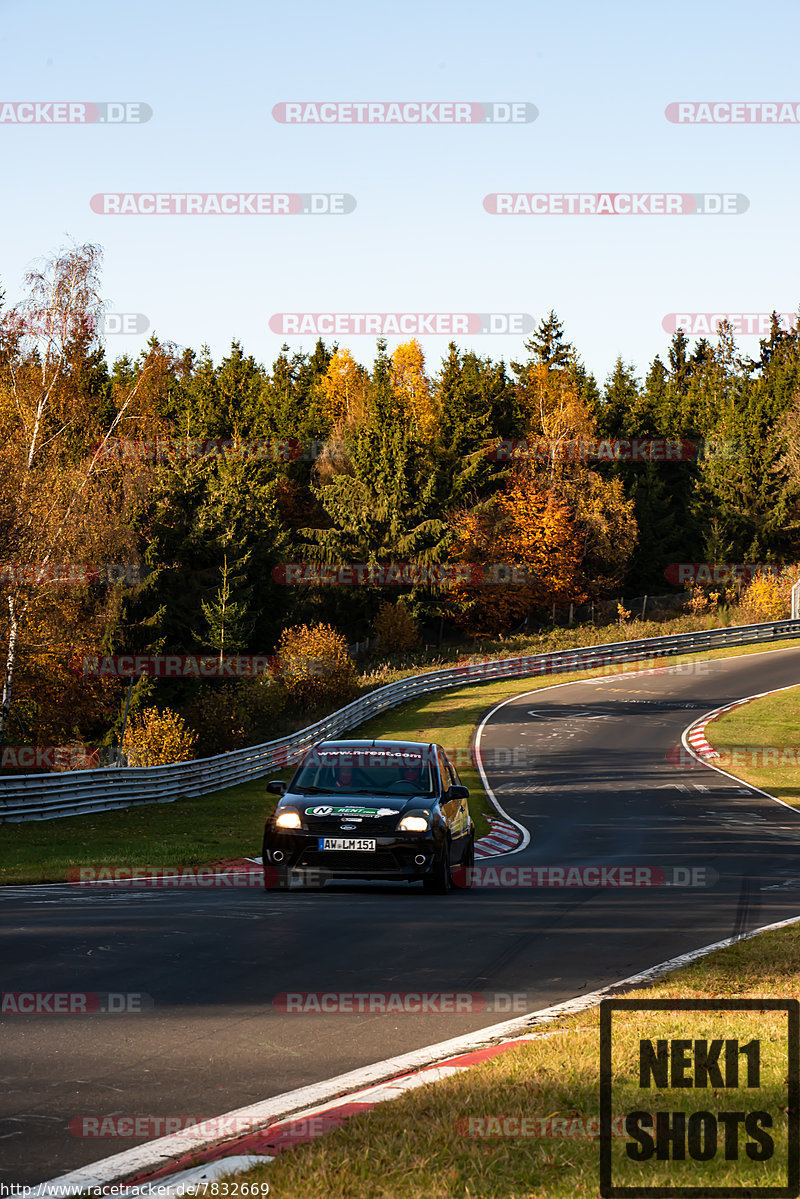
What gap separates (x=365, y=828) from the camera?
1308cm

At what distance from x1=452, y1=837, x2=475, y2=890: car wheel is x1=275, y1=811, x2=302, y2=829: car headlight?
2226 mm

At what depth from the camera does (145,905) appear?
11641 mm

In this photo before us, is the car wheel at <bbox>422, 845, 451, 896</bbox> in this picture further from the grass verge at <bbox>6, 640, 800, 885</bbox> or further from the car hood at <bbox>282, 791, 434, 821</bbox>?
the grass verge at <bbox>6, 640, 800, 885</bbox>

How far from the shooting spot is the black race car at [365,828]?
515 inches

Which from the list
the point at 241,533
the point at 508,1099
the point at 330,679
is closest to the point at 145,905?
the point at 508,1099

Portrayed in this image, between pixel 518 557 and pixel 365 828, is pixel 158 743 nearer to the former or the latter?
pixel 365 828

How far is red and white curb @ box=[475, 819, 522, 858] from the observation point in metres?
21.9

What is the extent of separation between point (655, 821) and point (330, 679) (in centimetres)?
2383

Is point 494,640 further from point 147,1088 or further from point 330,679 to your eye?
point 147,1088
